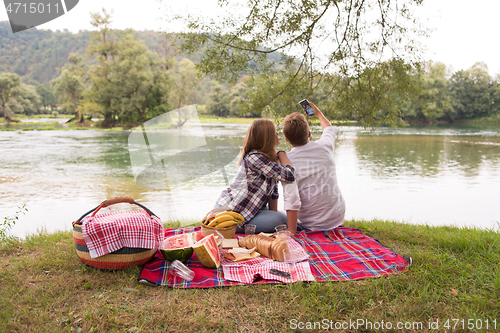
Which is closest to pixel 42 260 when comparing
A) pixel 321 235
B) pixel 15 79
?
pixel 321 235

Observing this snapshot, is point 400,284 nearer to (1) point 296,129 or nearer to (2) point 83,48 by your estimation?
(1) point 296,129

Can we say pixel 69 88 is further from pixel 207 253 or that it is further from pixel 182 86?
pixel 207 253

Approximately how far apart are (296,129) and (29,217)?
24.1 feet

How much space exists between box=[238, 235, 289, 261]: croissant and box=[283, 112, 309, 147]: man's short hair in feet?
3.88

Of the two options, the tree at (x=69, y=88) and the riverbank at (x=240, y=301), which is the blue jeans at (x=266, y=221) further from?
the tree at (x=69, y=88)

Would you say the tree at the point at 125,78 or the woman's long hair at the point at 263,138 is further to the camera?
the tree at the point at 125,78

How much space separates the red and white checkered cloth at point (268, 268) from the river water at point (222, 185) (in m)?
2.23

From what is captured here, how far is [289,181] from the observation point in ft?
10.9

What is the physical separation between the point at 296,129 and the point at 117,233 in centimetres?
207

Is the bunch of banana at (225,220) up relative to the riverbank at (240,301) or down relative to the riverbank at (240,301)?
up

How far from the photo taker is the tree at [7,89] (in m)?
33.4

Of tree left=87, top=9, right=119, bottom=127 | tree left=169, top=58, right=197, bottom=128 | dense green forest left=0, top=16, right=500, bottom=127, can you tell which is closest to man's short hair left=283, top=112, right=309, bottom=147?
dense green forest left=0, top=16, right=500, bottom=127

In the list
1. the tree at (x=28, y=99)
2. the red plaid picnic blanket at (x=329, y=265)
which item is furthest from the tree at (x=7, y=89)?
the red plaid picnic blanket at (x=329, y=265)

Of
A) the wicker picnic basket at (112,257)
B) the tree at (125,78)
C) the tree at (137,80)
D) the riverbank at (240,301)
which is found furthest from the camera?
the tree at (125,78)
